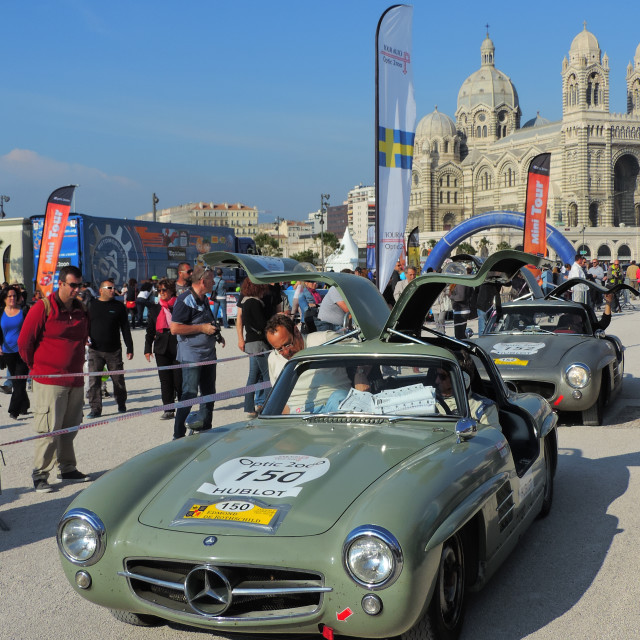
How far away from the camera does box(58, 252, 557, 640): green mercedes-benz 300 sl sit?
131 inches

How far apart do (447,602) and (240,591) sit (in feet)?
3.29

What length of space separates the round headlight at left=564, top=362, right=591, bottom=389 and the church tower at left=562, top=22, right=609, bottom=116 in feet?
394

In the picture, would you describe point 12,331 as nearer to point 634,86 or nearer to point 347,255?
point 347,255

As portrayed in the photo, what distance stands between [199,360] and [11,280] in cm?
2232

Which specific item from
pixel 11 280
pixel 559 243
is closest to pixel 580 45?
pixel 559 243

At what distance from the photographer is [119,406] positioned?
36.2 ft

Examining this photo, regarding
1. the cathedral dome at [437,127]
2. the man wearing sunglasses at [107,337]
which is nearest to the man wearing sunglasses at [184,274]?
the man wearing sunglasses at [107,337]

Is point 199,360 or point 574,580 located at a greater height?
point 199,360

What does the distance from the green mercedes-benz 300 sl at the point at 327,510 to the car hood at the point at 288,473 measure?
0.03 feet

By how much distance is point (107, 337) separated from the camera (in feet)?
35.8

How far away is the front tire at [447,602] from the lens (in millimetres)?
3523

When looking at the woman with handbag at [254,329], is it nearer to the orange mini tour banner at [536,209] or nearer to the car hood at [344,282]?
the car hood at [344,282]

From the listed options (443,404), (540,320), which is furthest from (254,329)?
(443,404)

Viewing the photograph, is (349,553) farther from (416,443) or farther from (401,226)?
(401,226)
